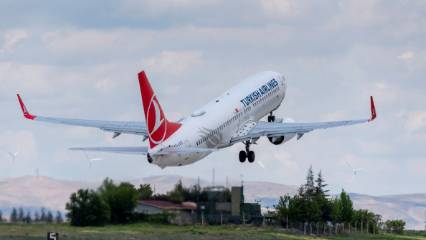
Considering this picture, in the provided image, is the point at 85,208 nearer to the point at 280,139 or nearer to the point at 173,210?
the point at 173,210

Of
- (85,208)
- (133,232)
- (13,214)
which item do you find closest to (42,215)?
(13,214)

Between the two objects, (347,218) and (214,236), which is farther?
(347,218)

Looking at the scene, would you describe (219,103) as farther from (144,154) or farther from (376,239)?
(376,239)

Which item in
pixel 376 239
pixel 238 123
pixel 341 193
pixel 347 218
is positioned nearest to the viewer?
pixel 238 123

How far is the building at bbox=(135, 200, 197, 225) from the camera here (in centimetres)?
12744

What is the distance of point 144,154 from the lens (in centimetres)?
11431

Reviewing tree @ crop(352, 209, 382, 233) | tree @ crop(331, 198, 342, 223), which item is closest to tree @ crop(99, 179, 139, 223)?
tree @ crop(331, 198, 342, 223)

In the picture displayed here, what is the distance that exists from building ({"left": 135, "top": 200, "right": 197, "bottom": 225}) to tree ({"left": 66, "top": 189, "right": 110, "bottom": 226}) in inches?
274

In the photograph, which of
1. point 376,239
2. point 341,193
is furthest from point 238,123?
point 341,193

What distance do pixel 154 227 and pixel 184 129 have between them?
1112 cm

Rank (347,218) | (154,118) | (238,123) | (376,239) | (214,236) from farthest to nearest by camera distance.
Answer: (347,218) < (376,239) < (238,123) < (214,236) < (154,118)

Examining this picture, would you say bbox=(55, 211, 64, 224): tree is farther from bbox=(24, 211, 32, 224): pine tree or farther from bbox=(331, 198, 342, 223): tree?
bbox=(331, 198, 342, 223): tree

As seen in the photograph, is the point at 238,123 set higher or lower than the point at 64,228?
higher

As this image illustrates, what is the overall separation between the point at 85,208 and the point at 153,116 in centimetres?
1279
